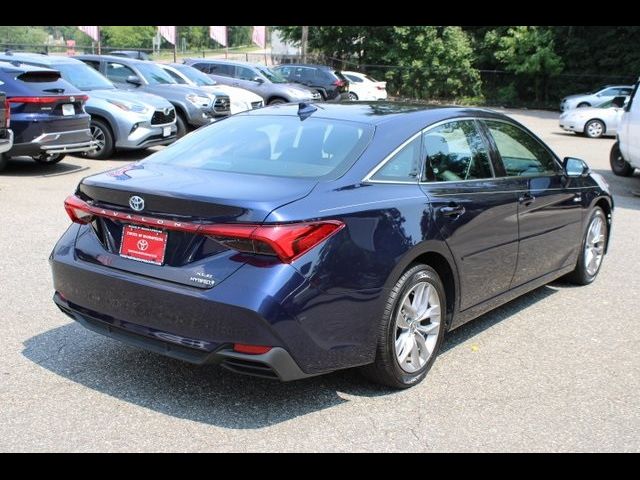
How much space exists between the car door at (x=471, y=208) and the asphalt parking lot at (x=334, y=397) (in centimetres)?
53

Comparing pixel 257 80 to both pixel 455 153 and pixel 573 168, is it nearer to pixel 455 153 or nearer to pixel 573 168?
pixel 573 168

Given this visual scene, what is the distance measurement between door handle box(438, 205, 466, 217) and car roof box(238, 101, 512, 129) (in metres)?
0.54

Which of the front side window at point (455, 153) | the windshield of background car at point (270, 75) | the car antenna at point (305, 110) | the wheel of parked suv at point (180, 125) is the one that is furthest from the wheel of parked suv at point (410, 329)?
the windshield of background car at point (270, 75)

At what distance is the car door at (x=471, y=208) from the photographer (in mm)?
4363

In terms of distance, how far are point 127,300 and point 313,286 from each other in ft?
3.14

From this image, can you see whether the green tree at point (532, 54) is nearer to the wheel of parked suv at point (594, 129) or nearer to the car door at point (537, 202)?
the wheel of parked suv at point (594, 129)

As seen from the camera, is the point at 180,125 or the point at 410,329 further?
the point at 180,125

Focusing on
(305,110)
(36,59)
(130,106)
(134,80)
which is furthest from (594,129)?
(305,110)

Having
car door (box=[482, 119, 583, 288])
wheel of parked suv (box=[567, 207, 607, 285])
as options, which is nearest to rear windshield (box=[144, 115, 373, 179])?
car door (box=[482, 119, 583, 288])

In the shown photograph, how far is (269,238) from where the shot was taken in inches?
132

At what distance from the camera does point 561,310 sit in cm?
580

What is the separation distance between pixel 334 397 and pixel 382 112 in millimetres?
1815
